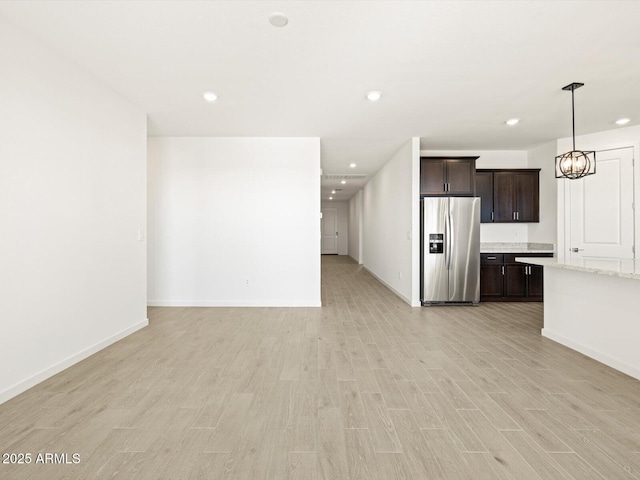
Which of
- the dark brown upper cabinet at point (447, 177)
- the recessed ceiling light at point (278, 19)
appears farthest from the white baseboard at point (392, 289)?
the recessed ceiling light at point (278, 19)

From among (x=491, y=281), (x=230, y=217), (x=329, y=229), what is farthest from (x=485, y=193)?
(x=329, y=229)

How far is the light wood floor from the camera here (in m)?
1.58

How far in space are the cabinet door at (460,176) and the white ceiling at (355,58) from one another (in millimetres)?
835

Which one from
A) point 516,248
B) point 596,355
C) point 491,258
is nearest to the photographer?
point 596,355

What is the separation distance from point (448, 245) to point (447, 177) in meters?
1.18

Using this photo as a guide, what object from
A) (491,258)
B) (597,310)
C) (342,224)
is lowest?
(597,310)

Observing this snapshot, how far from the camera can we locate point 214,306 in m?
5.06

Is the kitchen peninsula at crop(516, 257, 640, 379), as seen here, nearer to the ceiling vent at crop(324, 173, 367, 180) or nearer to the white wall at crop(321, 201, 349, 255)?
the ceiling vent at crop(324, 173, 367, 180)

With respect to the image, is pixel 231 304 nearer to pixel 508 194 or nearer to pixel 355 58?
pixel 355 58

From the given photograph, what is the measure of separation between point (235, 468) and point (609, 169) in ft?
20.9

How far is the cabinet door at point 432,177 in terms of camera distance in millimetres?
5195

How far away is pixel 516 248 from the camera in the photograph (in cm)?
576

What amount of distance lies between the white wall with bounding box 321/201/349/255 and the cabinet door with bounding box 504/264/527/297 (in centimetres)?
1033

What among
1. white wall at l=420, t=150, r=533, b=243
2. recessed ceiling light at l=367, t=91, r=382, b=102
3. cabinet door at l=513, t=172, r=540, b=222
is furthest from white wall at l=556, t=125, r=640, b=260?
recessed ceiling light at l=367, t=91, r=382, b=102
